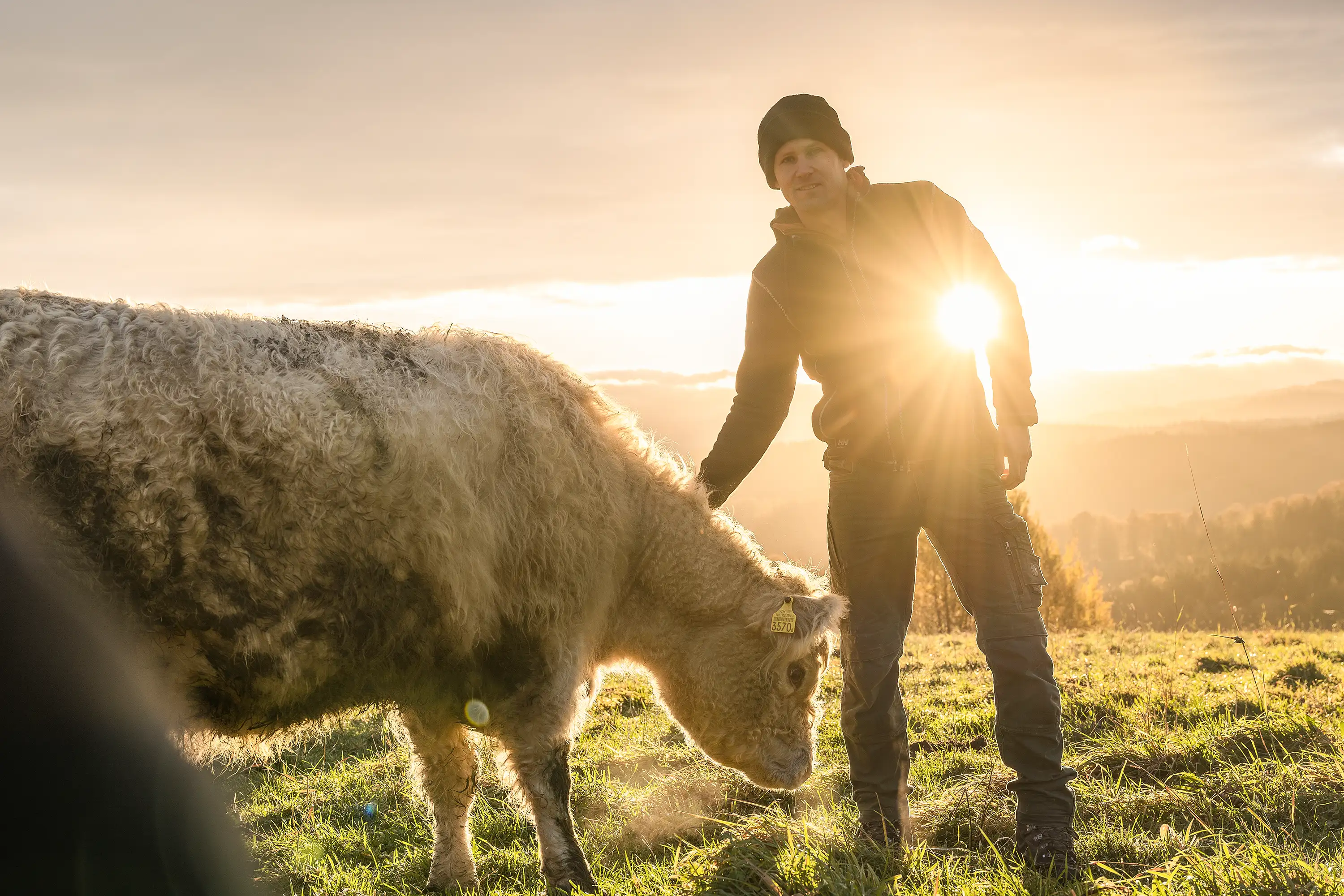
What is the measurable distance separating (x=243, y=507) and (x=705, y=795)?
324 centimetres

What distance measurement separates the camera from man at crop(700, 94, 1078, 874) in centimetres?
437

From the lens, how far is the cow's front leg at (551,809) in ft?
14.2

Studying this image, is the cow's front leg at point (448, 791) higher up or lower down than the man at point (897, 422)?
lower down

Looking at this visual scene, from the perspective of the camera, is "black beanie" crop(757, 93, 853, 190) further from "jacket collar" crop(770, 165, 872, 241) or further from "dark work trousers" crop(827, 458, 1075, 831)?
"dark work trousers" crop(827, 458, 1075, 831)

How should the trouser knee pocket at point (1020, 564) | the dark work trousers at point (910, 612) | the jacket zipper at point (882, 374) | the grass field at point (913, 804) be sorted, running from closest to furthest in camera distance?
the grass field at point (913, 804) → the dark work trousers at point (910, 612) → the trouser knee pocket at point (1020, 564) → the jacket zipper at point (882, 374)

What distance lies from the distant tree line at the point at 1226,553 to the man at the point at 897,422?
54828 millimetres

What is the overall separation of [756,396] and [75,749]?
334cm

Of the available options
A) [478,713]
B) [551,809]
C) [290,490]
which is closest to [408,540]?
[290,490]

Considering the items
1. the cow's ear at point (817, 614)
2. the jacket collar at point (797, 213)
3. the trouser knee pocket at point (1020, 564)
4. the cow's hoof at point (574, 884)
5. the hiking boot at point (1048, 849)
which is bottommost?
the cow's hoof at point (574, 884)

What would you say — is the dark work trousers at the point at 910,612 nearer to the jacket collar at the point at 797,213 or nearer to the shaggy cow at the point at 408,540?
the shaggy cow at the point at 408,540

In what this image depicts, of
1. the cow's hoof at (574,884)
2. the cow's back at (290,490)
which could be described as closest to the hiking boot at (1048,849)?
the cow's hoof at (574,884)

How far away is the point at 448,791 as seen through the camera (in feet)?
16.6

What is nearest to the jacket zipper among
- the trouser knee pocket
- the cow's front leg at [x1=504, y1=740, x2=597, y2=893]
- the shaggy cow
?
the trouser knee pocket

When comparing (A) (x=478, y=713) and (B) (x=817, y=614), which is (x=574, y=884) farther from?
(B) (x=817, y=614)
